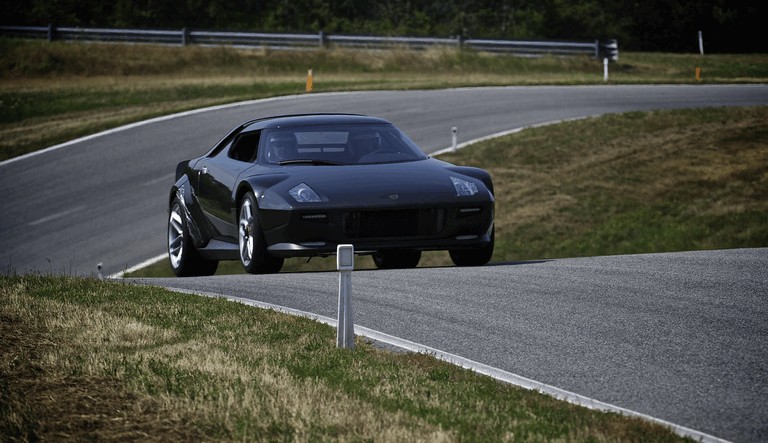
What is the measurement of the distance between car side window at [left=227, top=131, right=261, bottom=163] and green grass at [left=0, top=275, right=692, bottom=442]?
3.66 meters

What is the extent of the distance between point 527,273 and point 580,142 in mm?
13193

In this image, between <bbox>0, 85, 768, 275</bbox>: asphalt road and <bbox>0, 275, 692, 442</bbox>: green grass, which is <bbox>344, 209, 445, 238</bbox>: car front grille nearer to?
<bbox>0, 275, 692, 442</bbox>: green grass

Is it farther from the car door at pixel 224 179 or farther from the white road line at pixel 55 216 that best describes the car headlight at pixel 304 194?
the white road line at pixel 55 216

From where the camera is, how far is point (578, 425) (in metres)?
5.32

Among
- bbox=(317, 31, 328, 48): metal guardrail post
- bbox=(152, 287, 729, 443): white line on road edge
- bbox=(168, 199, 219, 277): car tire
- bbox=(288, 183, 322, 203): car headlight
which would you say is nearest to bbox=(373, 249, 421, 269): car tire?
bbox=(168, 199, 219, 277): car tire

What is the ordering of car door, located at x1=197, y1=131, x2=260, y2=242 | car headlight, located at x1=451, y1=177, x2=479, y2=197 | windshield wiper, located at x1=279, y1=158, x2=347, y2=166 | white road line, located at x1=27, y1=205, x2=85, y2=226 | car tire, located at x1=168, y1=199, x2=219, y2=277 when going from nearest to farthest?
1. car headlight, located at x1=451, y1=177, x2=479, y2=197
2. windshield wiper, located at x1=279, y1=158, x2=347, y2=166
3. car door, located at x1=197, y1=131, x2=260, y2=242
4. car tire, located at x1=168, y1=199, x2=219, y2=277
5. white road line, located at x1=27, y1=205, x2=85, y2=226

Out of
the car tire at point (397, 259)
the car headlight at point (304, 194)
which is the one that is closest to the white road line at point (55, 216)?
the car tire at point (397, 259)

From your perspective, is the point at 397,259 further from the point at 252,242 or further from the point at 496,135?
the point at 496,135

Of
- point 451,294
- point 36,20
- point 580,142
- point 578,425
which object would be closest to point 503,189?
point 580,142

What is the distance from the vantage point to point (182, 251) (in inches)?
496

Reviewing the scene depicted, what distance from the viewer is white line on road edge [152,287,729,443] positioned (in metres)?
5.38

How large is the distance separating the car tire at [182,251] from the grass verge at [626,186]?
16.9ft

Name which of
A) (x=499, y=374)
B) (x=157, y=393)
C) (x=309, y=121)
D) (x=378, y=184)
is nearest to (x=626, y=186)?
(x=309, y=121)

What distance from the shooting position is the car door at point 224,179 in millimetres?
11461
